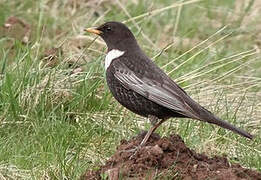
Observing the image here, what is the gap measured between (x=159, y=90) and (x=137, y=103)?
0.61ft

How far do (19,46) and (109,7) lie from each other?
2764mm

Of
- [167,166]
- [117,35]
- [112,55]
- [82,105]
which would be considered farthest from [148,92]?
[82,105]

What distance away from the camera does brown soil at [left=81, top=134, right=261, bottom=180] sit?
5.17m

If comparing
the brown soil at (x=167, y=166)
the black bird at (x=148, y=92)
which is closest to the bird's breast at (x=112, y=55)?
the black bird at (x=148, y=92)

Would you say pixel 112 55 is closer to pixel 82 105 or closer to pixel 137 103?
pixel 137 103

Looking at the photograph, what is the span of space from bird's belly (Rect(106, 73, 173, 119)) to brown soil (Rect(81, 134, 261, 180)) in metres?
0.45

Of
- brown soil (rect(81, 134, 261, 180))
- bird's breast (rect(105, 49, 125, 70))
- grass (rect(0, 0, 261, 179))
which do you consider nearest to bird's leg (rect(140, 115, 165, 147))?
brown soil (rect(81, 134, 261, 180))

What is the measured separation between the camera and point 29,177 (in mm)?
5586

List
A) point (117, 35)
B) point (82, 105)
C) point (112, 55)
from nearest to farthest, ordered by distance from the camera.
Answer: point (112, 55)
point (117, 35)
point (82, 105)

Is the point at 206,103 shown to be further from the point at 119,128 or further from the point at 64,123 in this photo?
the point at 64,123

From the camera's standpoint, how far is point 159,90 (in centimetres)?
595

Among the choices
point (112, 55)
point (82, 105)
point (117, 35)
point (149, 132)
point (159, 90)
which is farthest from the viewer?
point (82, 105)

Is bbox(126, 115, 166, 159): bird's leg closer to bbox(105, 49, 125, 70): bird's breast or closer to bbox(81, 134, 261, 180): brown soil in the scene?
bbox(81, 134, 261, 180): brown soil

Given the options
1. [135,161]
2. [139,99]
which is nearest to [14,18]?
[139,99]
